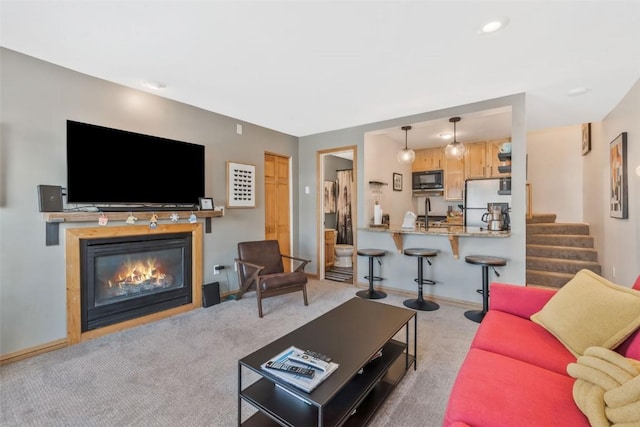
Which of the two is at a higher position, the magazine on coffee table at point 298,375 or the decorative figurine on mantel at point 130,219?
the decorative figurine on mantel at point 130,219

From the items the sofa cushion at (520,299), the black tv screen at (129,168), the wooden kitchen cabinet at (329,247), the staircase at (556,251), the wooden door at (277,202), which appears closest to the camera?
the sofa cushion at (520,299)

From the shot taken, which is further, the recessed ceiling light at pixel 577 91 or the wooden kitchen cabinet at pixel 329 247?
the wooden kitchen cabinet at pixel 329 247

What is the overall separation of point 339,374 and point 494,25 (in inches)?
95.9

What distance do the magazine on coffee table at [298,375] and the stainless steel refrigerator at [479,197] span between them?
4.38 meters

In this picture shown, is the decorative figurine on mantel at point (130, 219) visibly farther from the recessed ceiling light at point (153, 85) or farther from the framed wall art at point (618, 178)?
the framed wall art at point (618, 178)

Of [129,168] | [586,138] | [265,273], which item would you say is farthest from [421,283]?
[586,138]

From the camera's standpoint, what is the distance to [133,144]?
117 inches

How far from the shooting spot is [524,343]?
1625 millimetres

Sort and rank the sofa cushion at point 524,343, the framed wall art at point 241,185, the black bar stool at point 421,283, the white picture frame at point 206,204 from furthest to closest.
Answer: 1. the framed wall art at point 241,185
2. the white picture frame at point 206,204
3. the black bar stool at point 421,283
4. the sofa cushion at point 524,343

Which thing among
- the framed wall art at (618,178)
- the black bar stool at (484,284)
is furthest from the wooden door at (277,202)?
the framed wall art at (618,178)

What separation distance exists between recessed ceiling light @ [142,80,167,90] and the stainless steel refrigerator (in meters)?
4.80

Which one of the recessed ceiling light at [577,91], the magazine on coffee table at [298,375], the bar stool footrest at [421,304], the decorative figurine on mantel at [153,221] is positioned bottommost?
the bar stool footrest at [421,304]

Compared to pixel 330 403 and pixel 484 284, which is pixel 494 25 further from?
pixel 330 403

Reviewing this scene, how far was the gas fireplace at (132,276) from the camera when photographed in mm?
2764
